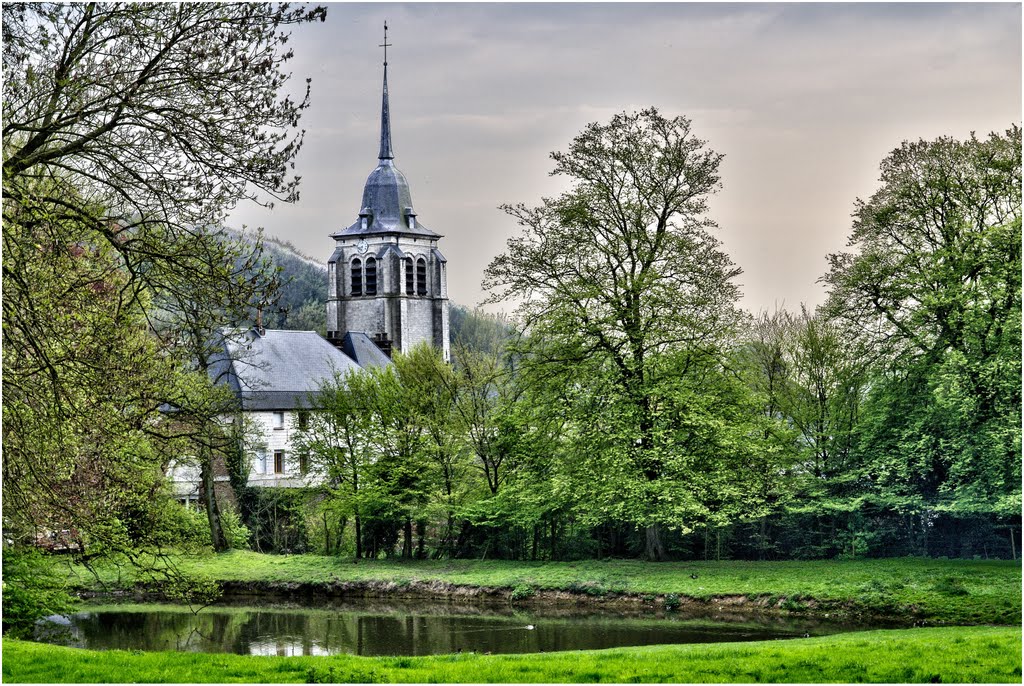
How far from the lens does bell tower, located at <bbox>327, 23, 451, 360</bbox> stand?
305 feet

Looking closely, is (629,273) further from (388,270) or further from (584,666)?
(388,270)

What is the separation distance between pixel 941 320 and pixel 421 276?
70.8 m

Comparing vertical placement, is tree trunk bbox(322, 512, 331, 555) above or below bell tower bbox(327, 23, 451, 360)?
below

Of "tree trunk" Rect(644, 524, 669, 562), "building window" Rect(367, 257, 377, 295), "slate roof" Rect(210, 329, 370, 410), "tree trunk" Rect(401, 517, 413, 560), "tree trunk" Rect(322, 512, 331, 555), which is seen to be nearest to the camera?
"tree trunk" Rect(644, 524, 669, 562)

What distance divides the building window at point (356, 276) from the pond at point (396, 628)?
2578 inches

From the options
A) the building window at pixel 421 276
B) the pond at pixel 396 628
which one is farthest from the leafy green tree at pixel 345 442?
the building window at pixel 421 276

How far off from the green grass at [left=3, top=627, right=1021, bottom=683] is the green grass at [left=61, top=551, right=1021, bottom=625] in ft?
21.3

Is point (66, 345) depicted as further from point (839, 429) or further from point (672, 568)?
point (839, 429)

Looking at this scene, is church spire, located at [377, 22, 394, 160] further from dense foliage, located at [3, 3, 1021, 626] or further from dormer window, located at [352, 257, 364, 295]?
dense foliage, located at [3, 3, 1021, 626]

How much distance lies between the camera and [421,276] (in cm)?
9531

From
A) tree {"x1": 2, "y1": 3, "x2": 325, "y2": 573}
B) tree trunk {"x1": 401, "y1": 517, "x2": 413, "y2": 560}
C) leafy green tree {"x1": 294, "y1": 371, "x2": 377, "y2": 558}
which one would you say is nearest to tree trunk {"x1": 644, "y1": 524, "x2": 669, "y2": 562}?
tree trunk {"x1": 401, "y1": 517, "x2": 413, "y2": 560}

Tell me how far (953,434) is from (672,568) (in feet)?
25.7

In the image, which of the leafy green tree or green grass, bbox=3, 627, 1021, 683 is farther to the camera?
the leafy green tree

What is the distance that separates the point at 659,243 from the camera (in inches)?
1185
